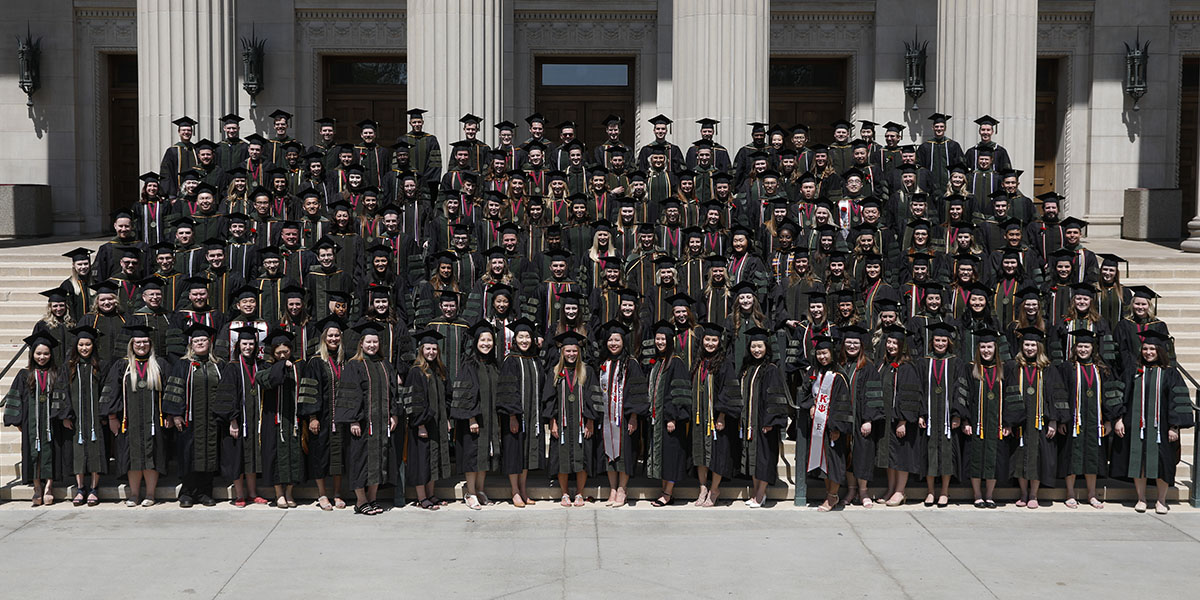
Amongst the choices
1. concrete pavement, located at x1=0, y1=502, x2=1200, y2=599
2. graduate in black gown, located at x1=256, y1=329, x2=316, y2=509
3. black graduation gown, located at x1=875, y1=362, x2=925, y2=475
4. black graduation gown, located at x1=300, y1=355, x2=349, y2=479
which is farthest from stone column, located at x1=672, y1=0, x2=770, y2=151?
graduate in black gown, located at x1=256, y1=329, x2=316, y2=509

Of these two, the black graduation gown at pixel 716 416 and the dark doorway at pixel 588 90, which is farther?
the dark doorway at pixel 588 90

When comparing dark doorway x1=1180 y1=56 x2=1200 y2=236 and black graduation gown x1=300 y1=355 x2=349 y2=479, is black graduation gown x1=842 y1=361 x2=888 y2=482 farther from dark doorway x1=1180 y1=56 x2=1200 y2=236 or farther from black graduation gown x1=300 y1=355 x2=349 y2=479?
dark doorway x1=1180 y1=56 x2=1200 y2=236

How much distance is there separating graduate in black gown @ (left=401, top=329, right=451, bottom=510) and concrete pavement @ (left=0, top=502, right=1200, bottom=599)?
330 millimetres

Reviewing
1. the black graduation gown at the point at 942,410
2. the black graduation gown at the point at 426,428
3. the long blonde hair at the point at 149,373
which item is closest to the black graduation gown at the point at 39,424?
the long blonde hair at the point at 149,373

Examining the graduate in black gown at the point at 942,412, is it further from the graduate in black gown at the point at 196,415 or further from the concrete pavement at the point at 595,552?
the graduate in black gown at the point at 196,415

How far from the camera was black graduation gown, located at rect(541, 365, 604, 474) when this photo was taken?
10.7 metres

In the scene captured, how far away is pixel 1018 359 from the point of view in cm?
1077

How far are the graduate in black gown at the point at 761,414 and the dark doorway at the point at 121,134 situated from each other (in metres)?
14.5

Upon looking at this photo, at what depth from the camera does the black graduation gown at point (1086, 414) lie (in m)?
10.6

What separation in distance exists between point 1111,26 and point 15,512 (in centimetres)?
1844

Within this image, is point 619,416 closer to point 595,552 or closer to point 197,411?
point 595,552

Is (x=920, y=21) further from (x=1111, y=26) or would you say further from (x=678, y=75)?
(x=678, y=75)

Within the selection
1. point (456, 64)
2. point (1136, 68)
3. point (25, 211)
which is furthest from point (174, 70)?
point (1136, 68)

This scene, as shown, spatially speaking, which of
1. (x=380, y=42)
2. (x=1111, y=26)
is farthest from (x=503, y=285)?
(x=1111, y=26)
